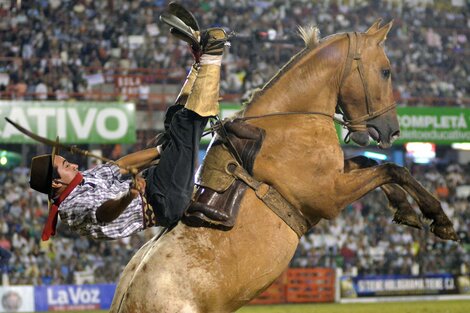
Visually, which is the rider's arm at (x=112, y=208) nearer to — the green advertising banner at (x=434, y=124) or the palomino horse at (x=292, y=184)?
the palomino horse at (x=292, y=184)

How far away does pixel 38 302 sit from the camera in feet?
55.8

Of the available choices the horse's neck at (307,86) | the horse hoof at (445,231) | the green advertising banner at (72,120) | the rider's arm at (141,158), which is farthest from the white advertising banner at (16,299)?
the horse hoof at (445,231)

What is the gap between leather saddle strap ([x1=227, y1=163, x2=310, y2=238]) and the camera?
5734mm

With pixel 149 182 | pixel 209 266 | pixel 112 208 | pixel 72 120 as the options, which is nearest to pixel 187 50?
pixel 72 120

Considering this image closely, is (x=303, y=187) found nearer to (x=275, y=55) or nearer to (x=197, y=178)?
(x=197, y=178)

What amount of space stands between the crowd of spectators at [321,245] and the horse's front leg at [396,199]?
10733mm

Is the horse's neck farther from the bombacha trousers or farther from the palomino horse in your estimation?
the bombacha trousers

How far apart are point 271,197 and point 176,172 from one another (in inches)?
27.3

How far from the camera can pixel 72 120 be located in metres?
19.0

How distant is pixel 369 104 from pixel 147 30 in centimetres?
1686

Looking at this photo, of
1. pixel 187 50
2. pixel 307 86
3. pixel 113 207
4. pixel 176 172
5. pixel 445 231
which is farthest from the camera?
pixel 187 50

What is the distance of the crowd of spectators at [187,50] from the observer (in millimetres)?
20781

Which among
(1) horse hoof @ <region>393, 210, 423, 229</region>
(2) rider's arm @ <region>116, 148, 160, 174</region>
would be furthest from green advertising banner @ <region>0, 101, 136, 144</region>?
(1) horse hoof @ <region>393, 210, 423, 229</region>

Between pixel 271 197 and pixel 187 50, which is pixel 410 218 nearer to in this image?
pixel 271 197
